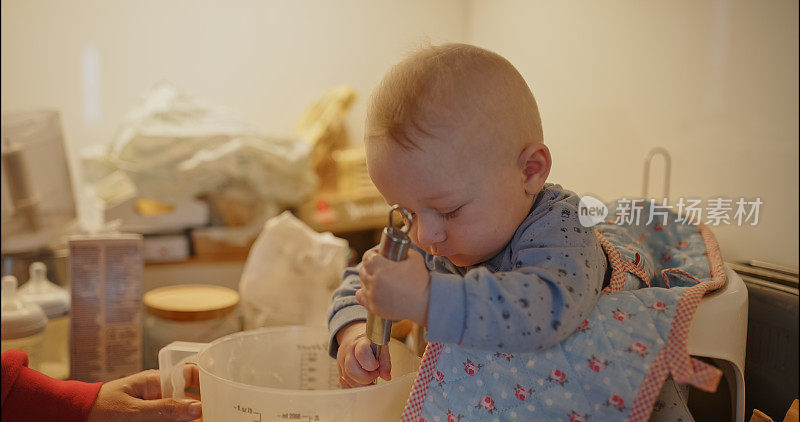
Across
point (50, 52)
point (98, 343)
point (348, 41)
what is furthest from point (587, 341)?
point (50, 52)

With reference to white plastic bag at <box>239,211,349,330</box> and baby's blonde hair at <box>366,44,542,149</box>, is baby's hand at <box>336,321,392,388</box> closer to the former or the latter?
baby's blonde hair at <box>366,44,542,149</box>

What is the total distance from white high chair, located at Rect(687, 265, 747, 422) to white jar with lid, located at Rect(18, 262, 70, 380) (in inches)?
32.1

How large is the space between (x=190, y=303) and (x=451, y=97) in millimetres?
713

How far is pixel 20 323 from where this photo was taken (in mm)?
875

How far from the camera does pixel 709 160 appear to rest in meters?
0.79

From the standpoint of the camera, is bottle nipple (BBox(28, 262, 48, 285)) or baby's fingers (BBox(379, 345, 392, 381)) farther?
bottle nipple (BBox(28, 262, 48, 285))

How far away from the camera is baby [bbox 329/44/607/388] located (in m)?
0.44

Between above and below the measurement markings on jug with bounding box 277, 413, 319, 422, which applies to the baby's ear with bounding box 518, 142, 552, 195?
above

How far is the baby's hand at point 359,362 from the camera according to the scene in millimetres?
566

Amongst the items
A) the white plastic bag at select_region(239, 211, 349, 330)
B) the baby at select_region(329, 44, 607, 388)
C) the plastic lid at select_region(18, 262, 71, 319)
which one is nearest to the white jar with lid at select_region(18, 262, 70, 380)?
the plastic lid at select_region(18, 262, 71, 319)

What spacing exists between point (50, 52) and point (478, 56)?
1.06m

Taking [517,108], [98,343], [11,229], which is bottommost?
[98,343]

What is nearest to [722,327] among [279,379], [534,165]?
[534,165]

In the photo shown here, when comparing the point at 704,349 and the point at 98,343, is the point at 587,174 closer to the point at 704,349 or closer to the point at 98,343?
the point at 704,349
